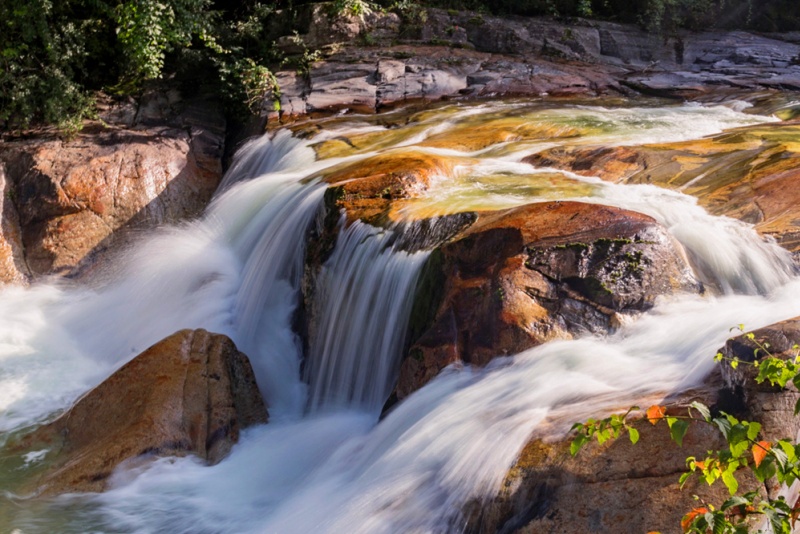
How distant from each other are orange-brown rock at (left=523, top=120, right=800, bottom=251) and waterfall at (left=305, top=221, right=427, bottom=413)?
238 centimetres

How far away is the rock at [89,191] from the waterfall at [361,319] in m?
4.29

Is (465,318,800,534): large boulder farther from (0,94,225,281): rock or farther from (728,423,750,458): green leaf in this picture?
(0,94,225,281): rock

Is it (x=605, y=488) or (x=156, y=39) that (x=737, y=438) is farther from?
(x=156, y=39)

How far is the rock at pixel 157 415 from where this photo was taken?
5.55 metres

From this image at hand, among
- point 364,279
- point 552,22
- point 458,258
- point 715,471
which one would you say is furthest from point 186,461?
point 552,22

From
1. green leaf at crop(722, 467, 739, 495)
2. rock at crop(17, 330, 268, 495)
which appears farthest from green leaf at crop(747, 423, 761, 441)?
rock at crop(17, 330, 268, 495)

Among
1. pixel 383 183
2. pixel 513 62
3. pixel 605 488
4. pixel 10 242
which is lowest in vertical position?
pixel 10 242

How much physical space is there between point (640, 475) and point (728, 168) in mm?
4429

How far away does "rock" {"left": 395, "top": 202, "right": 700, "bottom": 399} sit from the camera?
496 cm

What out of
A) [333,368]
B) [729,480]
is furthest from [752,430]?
[333,368]

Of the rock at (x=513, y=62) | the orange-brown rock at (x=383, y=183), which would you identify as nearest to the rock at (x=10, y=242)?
the rock at (x=513, y=62)

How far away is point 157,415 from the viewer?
18.9 feet

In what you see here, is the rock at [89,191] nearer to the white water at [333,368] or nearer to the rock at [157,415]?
the white water at [333,368]

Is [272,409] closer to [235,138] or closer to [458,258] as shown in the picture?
[458,258]
